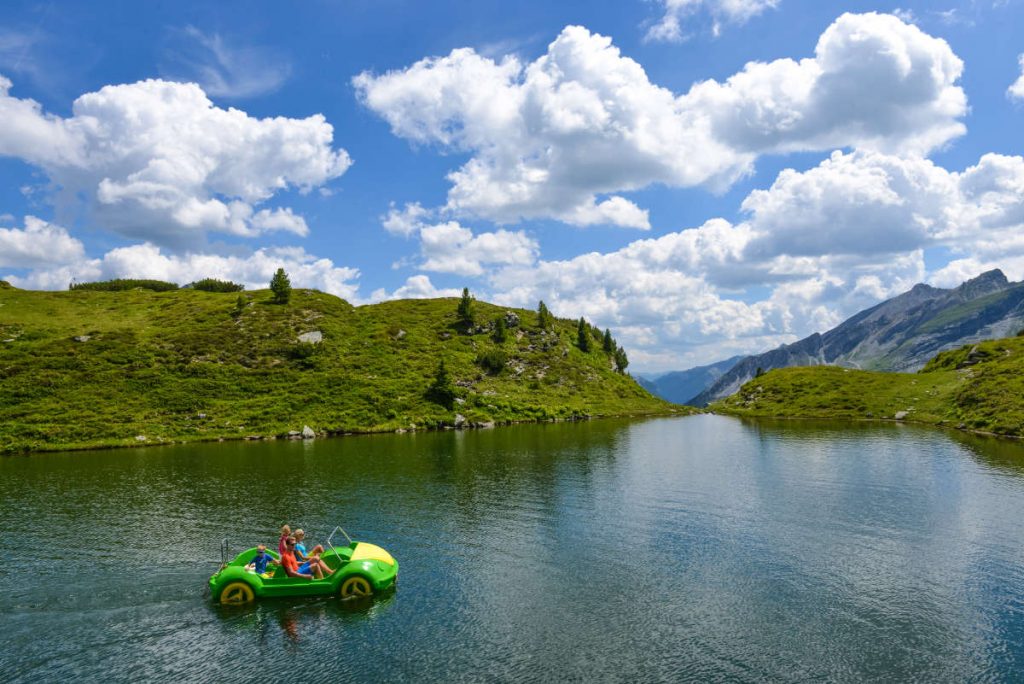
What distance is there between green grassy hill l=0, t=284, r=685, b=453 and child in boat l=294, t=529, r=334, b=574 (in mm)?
76689

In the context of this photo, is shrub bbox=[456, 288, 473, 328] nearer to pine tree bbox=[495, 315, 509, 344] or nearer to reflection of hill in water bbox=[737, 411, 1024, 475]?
pine tree bbox=[495, 315, 509, 344]

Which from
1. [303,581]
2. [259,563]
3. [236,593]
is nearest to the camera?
[236,593]

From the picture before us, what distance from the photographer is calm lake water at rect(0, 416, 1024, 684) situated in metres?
23.7

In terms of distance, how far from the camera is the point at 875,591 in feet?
97.8

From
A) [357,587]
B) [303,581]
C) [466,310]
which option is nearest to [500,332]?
[466,310]

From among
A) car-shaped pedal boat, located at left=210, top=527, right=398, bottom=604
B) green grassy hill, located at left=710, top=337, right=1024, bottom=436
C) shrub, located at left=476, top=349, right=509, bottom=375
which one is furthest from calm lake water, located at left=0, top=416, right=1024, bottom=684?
shrub, located at left=476, top=349, right=509, bottom=375

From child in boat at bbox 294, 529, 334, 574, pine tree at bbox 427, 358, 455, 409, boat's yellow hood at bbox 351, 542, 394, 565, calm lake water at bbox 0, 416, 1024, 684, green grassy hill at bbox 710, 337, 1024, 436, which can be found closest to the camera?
calm lake water at bbox 0, 416, 1024, 684

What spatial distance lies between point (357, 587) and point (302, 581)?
3.34m

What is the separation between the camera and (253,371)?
12812 centimetres

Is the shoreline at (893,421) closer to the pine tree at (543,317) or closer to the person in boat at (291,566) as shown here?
the pine tree at (543,317)

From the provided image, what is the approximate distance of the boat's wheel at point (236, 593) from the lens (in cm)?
3031

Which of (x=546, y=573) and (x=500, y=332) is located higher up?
(x=500, y=332)

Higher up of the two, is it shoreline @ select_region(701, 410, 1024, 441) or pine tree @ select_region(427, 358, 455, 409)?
pine tree @ select_region(427, 358, 455, 409)

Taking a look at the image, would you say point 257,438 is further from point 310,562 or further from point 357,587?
point 357,587
